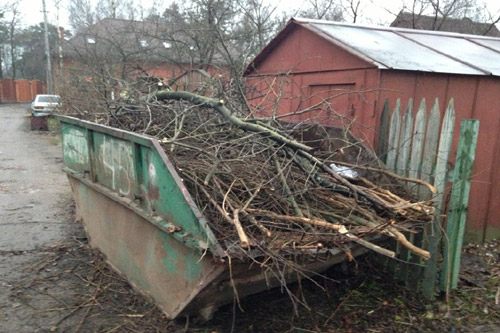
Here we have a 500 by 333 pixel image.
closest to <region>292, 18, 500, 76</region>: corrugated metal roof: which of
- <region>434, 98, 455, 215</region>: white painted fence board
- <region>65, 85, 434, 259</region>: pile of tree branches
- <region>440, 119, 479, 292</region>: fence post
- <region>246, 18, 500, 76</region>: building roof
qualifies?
<region>246, 18, 500, 76</region>: building roof

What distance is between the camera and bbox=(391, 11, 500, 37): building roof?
14859mm

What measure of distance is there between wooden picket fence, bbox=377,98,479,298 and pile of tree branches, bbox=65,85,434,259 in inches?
9.7

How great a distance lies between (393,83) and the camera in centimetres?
485

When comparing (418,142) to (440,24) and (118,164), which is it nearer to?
(118,164)

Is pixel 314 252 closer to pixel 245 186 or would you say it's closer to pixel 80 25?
pixel 245 186

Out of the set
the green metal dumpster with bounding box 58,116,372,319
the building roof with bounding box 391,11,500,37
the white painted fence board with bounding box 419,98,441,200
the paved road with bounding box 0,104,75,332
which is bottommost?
the paved road with bounding box 0,104,75,332

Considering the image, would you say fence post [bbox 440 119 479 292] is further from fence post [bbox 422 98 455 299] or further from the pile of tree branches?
the pile of tree branches

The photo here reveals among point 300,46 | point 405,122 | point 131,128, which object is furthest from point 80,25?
point 405,122

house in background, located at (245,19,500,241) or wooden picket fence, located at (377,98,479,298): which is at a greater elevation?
house in background, located at (245,19,500,241)

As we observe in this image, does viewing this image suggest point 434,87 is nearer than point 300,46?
Yes

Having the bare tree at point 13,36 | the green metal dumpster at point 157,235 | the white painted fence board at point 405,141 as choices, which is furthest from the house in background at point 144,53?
the bare tree at point 13,36

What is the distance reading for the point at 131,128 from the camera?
14.1 ft

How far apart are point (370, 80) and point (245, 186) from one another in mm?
2464

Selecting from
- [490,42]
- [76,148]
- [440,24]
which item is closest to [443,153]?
[76,148]
